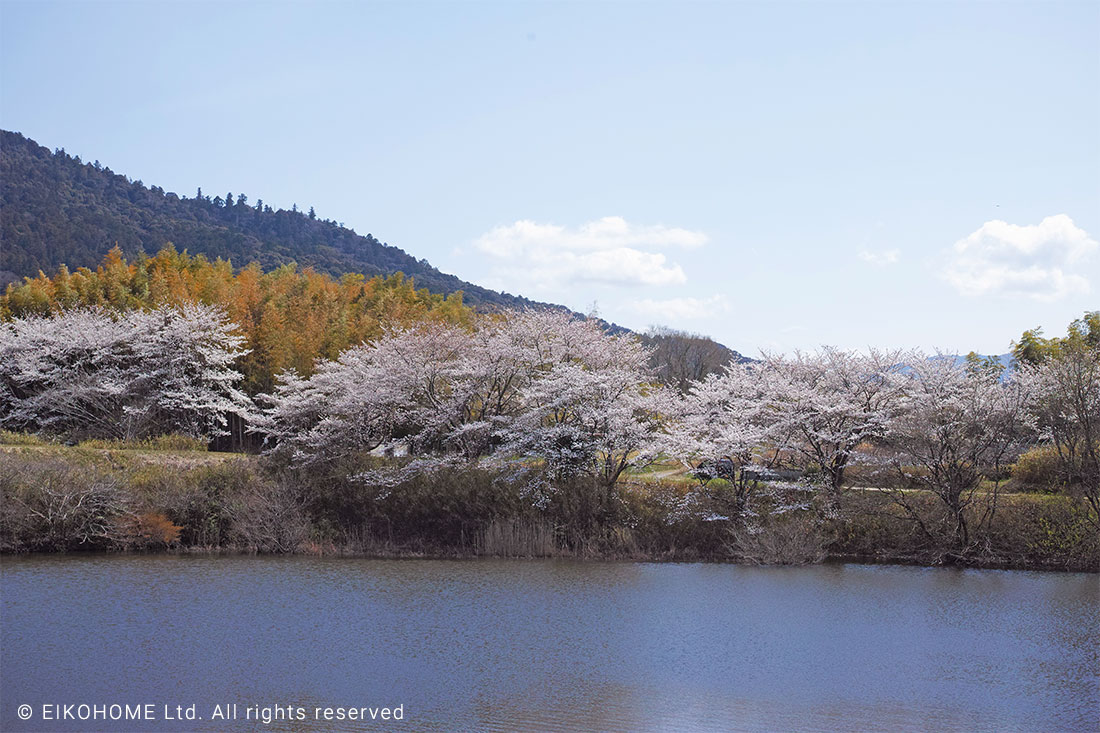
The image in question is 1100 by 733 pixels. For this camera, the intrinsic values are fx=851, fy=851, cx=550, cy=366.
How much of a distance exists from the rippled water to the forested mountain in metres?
70.8

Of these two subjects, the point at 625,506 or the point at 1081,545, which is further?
the point at 625,506

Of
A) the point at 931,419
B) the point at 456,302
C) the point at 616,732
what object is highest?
the point at 456,302

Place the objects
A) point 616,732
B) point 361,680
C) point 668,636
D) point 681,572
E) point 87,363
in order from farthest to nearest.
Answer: point 87,363 < point 681,572 < point 668,636 < point 361,680 < point 616,732

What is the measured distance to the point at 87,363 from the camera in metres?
34.0

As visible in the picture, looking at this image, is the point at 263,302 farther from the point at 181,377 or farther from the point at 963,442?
the point at 963,442

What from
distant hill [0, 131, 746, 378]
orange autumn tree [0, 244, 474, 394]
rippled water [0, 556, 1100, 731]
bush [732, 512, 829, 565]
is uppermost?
distant hill [0, 131, 746, 378]

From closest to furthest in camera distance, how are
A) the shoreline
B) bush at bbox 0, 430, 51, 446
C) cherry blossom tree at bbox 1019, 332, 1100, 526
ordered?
cherry blossom tree at bbox 1019, 332, 1100, 526 < the shoreline < bush at bbox 0, 430, 51, 446

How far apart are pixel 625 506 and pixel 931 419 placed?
28.0ft

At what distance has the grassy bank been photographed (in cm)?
2239

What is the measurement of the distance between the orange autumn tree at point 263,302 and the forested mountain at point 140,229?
4154 centimetres

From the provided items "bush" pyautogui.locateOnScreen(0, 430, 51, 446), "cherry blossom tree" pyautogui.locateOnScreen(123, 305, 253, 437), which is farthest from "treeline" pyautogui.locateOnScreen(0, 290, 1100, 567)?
"bush" pyautogui.locateOnScreen(0, 430, 51, 446)

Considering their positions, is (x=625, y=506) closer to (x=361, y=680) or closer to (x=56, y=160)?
(x=361, y=680)

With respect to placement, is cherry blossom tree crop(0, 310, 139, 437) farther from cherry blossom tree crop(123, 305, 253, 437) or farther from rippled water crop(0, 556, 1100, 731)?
rippled water crop(0, 556, 1100, 731)

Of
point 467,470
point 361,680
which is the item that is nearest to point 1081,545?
point 467,470
